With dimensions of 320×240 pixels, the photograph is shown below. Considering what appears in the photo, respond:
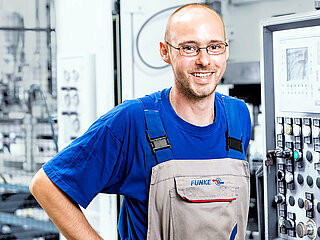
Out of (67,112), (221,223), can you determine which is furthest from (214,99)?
(67,112)

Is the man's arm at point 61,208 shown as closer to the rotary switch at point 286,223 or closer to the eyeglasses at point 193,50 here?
the eyeglasses at point 193,50

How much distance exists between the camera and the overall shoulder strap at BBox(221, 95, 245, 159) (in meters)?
1.44

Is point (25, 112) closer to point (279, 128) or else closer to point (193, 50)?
point (279, 128)

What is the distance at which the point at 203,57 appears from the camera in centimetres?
133

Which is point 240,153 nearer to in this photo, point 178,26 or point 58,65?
point 178,26

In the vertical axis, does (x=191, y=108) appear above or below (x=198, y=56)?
below

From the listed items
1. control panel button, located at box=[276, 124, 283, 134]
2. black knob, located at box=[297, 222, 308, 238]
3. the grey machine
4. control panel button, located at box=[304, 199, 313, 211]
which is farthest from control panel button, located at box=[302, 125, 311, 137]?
black knob, located at box=[297, 222, 308, 238]

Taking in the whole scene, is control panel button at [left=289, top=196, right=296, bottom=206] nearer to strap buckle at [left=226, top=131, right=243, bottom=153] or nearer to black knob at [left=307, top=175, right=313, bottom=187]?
black knob at [left=307, top=175, right=313, bottom=187]

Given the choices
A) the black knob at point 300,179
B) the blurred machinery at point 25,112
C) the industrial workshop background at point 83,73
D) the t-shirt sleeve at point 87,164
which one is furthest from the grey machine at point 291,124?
the blurred machinery at point 25,112

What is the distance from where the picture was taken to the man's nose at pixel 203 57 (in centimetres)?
132

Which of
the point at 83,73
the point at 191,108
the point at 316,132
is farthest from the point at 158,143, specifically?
the point at 83,73

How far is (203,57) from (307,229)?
993 mm

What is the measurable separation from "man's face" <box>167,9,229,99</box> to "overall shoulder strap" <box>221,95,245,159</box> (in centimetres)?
16

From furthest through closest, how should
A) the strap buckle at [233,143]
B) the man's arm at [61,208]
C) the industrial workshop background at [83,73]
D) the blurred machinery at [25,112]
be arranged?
the blurred machinery at [25,112], the industrial workshop background at [83,73], the strap buckle at [233,143], the man's arm at [61,208]
